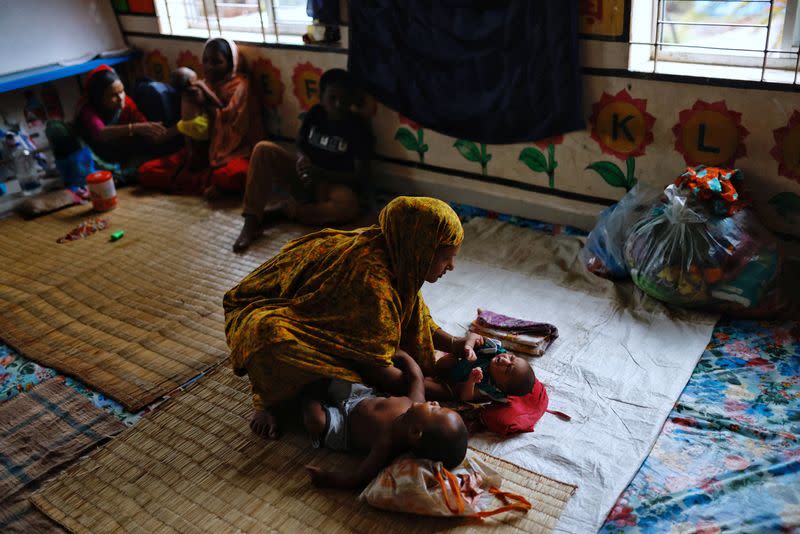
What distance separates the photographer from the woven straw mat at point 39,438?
6.61 ft

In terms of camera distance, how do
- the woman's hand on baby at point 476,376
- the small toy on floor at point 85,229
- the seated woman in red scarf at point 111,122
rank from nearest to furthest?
the woman's hand on baby at point 476,376
the small toy on floor at point 85,229
the seated woman in red scarf at point 111,122

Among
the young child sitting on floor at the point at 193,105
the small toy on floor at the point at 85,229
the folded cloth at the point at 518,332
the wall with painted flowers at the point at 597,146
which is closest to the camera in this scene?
the folded cloth at the point at 518,332

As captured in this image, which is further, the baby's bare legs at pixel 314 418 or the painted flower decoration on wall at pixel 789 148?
the painted flower decoration on wall at pixel 789 148

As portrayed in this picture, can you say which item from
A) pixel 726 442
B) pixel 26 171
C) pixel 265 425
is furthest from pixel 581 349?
pixel 26 171

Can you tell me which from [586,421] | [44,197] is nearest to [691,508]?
[586,421]

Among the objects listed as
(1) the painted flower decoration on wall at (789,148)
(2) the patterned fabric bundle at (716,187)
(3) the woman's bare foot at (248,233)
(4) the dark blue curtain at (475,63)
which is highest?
(4) the dark blue curtain at (475,63)

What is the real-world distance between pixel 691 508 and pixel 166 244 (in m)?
2.65

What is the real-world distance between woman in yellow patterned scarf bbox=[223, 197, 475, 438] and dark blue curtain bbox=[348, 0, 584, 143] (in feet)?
4.28

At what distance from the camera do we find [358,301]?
2070mm

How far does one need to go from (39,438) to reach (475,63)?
230cm

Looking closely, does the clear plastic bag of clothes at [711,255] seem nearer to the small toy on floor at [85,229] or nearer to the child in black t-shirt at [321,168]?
the child in black t-shirt at [321,168]

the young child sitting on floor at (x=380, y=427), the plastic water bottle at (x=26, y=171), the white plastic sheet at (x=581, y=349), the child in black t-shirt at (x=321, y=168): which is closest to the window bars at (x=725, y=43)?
the white plastic sheet at (x=581, y=349)

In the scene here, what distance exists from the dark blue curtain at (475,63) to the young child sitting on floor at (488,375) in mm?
1328

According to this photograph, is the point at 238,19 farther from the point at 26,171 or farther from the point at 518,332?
the point at 518,332
